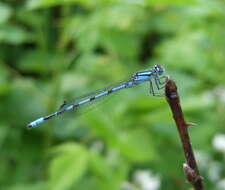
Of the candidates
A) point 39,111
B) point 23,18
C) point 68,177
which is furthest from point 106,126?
point 23,18

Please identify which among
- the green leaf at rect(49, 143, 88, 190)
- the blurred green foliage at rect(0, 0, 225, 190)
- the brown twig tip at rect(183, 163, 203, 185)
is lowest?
the brown twig tip at rect(183, 163, 203, 185)

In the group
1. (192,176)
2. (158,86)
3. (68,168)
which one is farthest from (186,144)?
(68,168)

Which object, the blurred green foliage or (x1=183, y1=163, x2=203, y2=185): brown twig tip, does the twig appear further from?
the blurred green foliage

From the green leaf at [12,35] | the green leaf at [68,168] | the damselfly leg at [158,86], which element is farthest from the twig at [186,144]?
the green leaf at [12,35]

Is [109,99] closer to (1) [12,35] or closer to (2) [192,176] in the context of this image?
(1) [12,35]

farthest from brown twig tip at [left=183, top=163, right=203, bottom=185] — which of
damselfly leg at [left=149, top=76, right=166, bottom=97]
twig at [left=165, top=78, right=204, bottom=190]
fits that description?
damselfly leg at [left=149, top=76, right=166, bottom=97]

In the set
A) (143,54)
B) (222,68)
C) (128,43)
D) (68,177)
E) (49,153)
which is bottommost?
(68,177)

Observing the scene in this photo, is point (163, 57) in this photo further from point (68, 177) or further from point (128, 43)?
point (68, 177)
